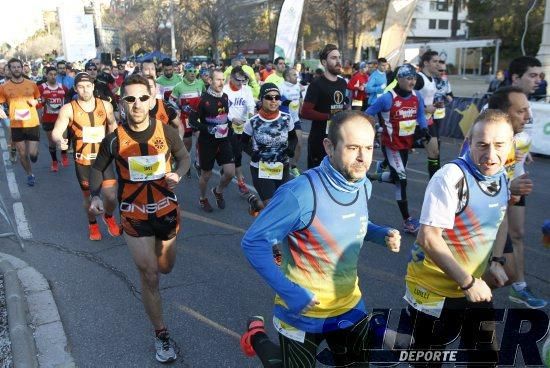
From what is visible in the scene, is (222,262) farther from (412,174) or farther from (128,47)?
(128,47)

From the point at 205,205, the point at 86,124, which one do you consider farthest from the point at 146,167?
the point at 205,205

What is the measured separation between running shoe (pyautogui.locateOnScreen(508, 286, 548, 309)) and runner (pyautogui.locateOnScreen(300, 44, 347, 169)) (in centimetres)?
279

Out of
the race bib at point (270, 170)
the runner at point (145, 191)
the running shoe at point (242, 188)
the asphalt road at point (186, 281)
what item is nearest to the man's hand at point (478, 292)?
the asphalt road at point (186, 281)

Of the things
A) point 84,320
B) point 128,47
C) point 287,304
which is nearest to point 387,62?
point 84,320

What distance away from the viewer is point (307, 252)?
2.33 metres

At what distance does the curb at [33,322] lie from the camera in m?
3.47

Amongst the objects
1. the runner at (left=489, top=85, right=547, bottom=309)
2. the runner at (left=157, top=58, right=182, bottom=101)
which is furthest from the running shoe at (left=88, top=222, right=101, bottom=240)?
the runner at (left=157, top=58, right=182, bottom=101)

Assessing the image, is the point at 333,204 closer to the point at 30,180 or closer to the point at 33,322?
the point at 33,322

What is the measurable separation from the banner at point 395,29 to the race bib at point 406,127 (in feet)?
30.6

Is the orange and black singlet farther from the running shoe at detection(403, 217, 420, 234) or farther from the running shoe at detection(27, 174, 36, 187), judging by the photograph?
the running shoe at detection(403, 217, 420, 234)

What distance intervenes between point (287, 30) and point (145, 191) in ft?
48.1

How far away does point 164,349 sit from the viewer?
3480mm

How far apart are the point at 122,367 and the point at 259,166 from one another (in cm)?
281

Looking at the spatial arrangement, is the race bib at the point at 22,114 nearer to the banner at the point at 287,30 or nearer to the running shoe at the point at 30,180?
the running shoe at the point at 30,180
